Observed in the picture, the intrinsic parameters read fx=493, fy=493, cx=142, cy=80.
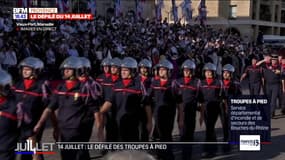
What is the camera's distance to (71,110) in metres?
6.25

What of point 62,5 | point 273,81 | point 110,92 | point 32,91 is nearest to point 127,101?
point 110,92

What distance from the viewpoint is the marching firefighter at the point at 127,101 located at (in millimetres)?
7320

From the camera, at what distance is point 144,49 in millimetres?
20078

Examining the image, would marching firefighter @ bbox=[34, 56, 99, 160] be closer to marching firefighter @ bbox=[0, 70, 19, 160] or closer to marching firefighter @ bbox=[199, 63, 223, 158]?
marching firefighter @ bbox=[0, 70, 19, 160]

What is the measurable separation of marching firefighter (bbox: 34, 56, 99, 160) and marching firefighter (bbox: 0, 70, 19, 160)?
0.62m

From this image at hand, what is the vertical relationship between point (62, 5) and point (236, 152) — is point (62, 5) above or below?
above

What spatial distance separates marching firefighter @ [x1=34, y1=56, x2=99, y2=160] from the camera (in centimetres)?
622

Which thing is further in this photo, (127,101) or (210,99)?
(210,99)

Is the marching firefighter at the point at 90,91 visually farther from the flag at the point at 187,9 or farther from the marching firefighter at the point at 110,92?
the flag at the point at 187,9

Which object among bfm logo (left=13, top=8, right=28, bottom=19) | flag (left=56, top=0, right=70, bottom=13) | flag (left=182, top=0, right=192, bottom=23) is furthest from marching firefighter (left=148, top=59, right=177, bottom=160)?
flag (left=182, top=0, right=192, bottom=23)

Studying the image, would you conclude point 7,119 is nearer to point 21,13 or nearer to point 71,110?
point 71,110

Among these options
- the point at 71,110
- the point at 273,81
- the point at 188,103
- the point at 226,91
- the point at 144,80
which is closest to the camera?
the point at 71,110

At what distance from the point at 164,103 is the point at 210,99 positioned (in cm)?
121

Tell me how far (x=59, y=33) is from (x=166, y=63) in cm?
1196
